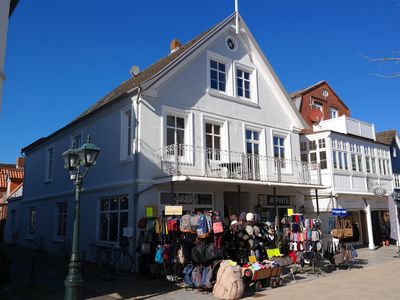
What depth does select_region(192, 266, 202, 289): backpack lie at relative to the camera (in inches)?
377

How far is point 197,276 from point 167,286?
1.16 metres

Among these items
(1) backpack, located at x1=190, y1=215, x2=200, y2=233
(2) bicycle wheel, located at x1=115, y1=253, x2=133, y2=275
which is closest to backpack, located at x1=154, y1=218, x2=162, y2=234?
(1) backpack, located at x1=190, y1=215, x2=200, y2=233

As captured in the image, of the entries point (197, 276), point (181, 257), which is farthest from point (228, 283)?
point (181, 257)

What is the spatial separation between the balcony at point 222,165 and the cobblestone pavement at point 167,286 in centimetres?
378

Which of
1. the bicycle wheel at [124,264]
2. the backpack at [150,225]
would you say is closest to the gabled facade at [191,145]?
the backpack at [150,225]

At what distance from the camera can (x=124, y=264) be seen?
12766 mm

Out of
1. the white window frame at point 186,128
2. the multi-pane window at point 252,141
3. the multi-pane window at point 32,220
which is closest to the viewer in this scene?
the white window frame at point 186,128

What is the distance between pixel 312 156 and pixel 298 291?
37.4 feet

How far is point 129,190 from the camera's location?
13.0 m

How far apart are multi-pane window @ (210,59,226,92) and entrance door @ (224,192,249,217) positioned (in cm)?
456

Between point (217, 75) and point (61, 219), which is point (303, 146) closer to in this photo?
point (217, 75)

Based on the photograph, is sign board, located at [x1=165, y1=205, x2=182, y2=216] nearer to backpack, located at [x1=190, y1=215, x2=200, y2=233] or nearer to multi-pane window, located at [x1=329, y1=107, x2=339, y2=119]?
backpack, located at [x1=190, y1=215, x2=200, y2=233]

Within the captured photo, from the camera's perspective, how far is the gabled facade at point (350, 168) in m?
19.1

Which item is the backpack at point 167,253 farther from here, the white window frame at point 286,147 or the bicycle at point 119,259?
the white window frame at point 286,147
